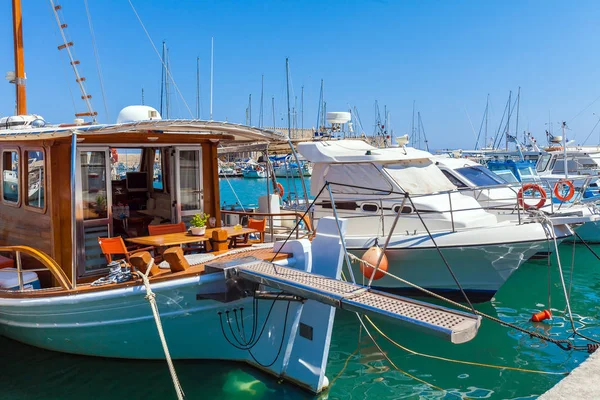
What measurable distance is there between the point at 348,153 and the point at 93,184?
228 inches

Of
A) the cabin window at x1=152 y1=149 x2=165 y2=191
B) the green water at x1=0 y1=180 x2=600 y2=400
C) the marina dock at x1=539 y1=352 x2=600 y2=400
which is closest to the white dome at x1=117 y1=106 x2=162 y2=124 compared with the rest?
the cabin window at x1=152 y1=149 x2=165 y2=191

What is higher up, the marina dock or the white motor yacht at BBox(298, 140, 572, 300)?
the white motor yacht at BBox(298, 140, 572, 300)

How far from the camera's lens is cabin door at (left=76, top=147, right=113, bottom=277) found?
25.7ft

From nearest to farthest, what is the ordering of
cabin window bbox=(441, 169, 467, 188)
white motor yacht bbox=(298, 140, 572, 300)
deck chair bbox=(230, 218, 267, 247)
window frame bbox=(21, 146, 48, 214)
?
window frame bbox=(21, 146, 48, 214) < deck chair bbox=(230, 218, 267, 247) < white motor yacht bbox=(298, 140, 572, 300) < cabin window bbox=(441, 169, 467, 188)

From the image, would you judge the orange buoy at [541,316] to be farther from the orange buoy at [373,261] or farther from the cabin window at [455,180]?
the cabin window at [455,180]

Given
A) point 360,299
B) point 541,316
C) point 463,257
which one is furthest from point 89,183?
point 541,316

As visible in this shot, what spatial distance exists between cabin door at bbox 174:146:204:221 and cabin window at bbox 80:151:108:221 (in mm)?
1350

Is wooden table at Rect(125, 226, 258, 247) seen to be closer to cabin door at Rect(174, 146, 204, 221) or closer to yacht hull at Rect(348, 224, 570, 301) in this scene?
cabin door at Rect(174, 146, 204, 221)

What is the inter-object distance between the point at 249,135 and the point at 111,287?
3.14 m

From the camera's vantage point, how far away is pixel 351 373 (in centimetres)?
801

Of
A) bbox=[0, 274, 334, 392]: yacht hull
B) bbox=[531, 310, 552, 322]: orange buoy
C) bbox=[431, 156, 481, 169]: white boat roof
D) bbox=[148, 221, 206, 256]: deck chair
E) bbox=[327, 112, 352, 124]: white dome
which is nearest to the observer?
bbox=[0, 274, 334, 392]: yacht hull

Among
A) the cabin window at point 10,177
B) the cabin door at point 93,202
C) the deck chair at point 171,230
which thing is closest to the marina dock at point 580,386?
the deck chair at point 171,230

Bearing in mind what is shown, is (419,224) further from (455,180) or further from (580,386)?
(580,386)

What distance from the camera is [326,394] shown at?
23.7ft
